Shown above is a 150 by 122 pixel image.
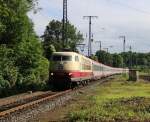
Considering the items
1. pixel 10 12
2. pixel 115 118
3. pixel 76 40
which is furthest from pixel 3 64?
pixel 76 40

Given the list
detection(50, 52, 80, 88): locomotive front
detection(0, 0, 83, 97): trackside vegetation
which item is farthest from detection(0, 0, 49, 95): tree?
detection(50, 52, 80, 88): locomotive front

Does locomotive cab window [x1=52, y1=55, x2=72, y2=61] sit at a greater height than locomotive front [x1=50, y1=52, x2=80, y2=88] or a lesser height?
greater

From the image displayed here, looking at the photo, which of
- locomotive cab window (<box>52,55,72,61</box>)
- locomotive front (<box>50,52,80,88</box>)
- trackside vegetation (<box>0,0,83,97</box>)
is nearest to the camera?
locomotive front (<box>50,52,80,88</box>)

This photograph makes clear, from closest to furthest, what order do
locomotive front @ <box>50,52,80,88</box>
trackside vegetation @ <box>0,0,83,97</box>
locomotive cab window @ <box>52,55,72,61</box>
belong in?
locomotive front @ <box>50,52,80,88</box>, locomotive cab window @ <box>52,55,72,61</box>, trackside vegetation @ <box>0,0,83,97</box>

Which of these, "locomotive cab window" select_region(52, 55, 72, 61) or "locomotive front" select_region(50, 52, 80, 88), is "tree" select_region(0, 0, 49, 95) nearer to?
"locomotive front" select_region(50, 52, 80, 88)

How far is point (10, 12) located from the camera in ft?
138

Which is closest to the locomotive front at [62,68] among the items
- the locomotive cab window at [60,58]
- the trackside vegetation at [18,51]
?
the locomotive cab window at [60,58]

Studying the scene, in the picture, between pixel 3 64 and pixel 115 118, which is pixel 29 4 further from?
pixel 115 118

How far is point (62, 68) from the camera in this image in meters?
39.1

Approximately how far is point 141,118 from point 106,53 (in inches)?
6395

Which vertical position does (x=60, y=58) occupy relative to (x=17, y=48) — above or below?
below

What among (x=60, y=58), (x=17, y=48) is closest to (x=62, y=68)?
(x=60, y=58)

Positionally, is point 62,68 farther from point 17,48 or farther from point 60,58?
point 17,48

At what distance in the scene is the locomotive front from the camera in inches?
1533
